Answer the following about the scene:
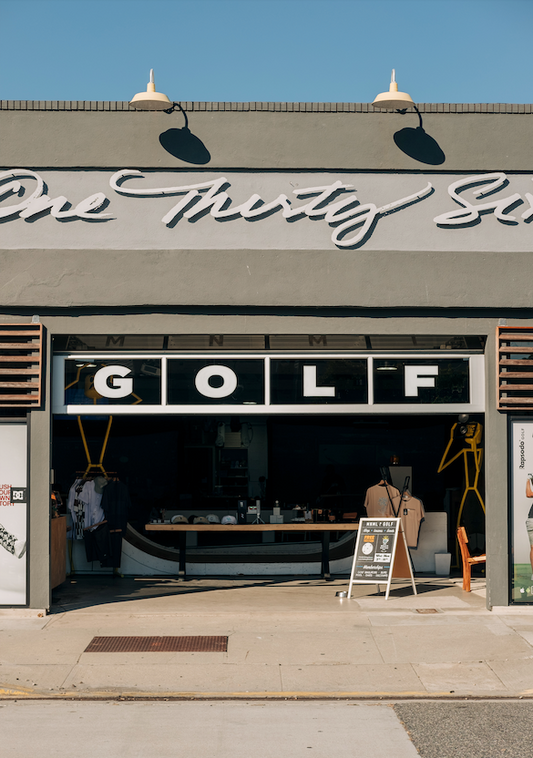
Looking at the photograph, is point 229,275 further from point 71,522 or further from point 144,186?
point 71,522

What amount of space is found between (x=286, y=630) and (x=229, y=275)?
15.0ft

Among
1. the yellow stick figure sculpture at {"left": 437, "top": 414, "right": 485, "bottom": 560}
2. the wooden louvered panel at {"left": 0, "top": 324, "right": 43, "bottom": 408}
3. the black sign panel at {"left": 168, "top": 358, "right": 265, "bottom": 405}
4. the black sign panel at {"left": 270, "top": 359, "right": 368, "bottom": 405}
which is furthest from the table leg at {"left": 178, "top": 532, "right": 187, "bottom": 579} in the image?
the yellow stick figure sculpture at {"left": 437, "top": 414, "right": 485, "bottom": 560}

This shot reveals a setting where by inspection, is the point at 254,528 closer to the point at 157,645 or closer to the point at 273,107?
the point at 157,645

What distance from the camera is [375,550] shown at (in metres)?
11.4

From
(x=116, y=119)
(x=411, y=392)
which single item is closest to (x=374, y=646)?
(x=411, y=392)

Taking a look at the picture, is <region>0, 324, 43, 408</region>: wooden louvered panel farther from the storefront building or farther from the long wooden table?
the long wooden table

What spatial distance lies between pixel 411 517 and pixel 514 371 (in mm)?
3356

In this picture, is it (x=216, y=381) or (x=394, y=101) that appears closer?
(x=394, y=101)

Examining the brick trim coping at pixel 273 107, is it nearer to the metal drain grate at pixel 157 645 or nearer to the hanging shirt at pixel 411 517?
the hanging shirt at pixel 411 517

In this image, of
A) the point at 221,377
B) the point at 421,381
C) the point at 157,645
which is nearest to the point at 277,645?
the point at 157,645

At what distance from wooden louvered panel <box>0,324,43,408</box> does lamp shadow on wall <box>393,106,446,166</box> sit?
542cm

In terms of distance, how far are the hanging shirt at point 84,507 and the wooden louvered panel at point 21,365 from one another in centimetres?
325

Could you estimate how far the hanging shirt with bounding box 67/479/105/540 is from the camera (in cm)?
1288

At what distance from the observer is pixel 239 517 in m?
13.2
